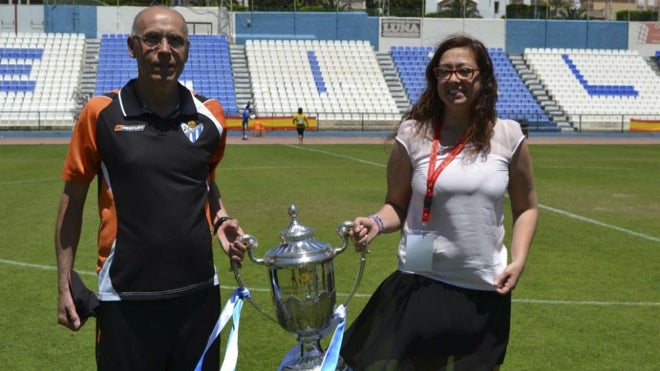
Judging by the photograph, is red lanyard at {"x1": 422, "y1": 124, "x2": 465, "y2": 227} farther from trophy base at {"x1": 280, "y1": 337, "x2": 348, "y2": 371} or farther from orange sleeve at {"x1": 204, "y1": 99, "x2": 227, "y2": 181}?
orange sleeve at {"x1": 204, "y1": 99, "x2": 227, "y2": 181}

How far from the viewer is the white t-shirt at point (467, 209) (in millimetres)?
3498

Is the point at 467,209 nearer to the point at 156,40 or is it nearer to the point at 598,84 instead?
the point at 156,40

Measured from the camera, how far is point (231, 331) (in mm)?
3297

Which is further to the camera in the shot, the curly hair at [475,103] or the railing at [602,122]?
the railing at [602,122]

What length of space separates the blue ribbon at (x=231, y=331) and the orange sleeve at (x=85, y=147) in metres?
0.70

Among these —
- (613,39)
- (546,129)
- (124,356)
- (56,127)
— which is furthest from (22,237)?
(613,39)

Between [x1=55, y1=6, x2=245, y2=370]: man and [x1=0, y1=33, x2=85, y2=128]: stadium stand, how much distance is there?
1496 inches

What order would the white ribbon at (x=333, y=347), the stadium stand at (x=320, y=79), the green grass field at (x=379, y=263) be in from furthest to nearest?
1. the stadium stand at (x=320, y=79)
2. the green grass field at (x=379, y=263)
3. the white ribbon at (x=333, y=347)

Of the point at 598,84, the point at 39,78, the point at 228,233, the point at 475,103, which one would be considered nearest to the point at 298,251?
the point at 228,233

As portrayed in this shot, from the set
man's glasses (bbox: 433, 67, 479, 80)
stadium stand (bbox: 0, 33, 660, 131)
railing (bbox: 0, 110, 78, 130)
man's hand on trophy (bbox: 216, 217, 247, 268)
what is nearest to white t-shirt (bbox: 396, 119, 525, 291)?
man's glasses (bbox: 433, 67, 479, 80)

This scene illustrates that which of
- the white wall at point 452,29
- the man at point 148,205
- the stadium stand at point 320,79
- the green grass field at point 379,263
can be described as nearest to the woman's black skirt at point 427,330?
the man at point 148,205

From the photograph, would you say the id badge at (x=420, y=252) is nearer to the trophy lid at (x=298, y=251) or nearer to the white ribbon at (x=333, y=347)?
the white ribbon at (x=333, y=347)

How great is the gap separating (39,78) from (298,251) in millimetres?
43874

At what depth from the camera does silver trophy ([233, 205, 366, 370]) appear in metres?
3.06
